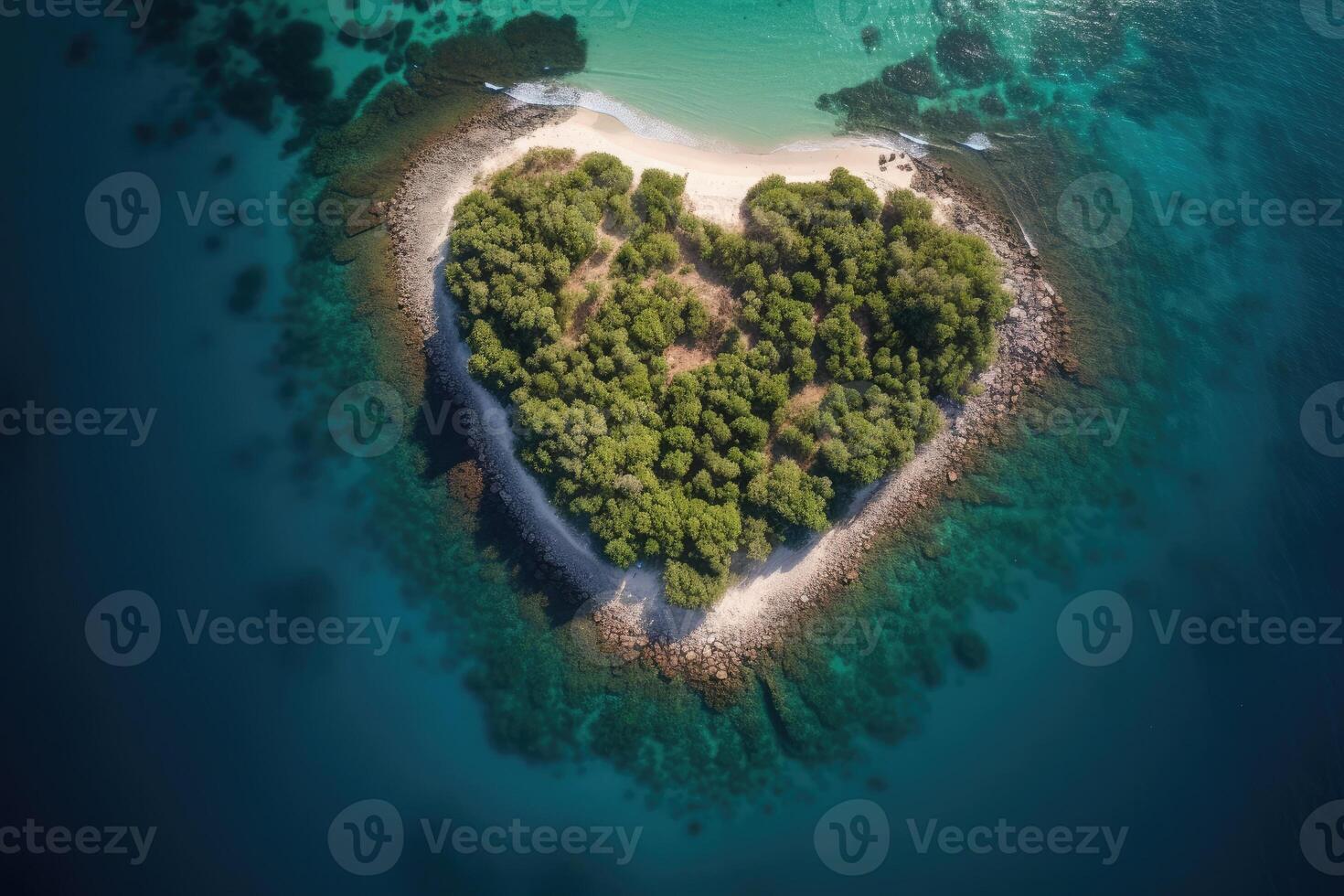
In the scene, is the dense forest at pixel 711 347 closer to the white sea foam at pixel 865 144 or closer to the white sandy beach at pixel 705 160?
the white sandy beach at pixel 705 160

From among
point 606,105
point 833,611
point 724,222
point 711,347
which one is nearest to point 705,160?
point 724,222

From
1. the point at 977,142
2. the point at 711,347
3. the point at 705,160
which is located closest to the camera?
the point at 711,347

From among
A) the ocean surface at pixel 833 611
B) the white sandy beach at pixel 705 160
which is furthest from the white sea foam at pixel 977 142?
the white sandy beach at pixel 705 160

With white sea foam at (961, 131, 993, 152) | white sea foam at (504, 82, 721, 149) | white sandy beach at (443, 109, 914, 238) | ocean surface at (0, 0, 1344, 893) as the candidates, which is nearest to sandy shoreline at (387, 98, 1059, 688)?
white sandy beach at (443, 109, 914, 238)

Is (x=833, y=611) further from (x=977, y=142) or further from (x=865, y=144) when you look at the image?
(x=977, y=142)

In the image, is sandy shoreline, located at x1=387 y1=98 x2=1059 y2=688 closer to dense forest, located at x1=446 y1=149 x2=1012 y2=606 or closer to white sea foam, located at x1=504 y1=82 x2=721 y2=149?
white sea foam, located at x1=504 y1=82 x2=721 y2=149

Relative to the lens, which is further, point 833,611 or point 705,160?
point 705,160
